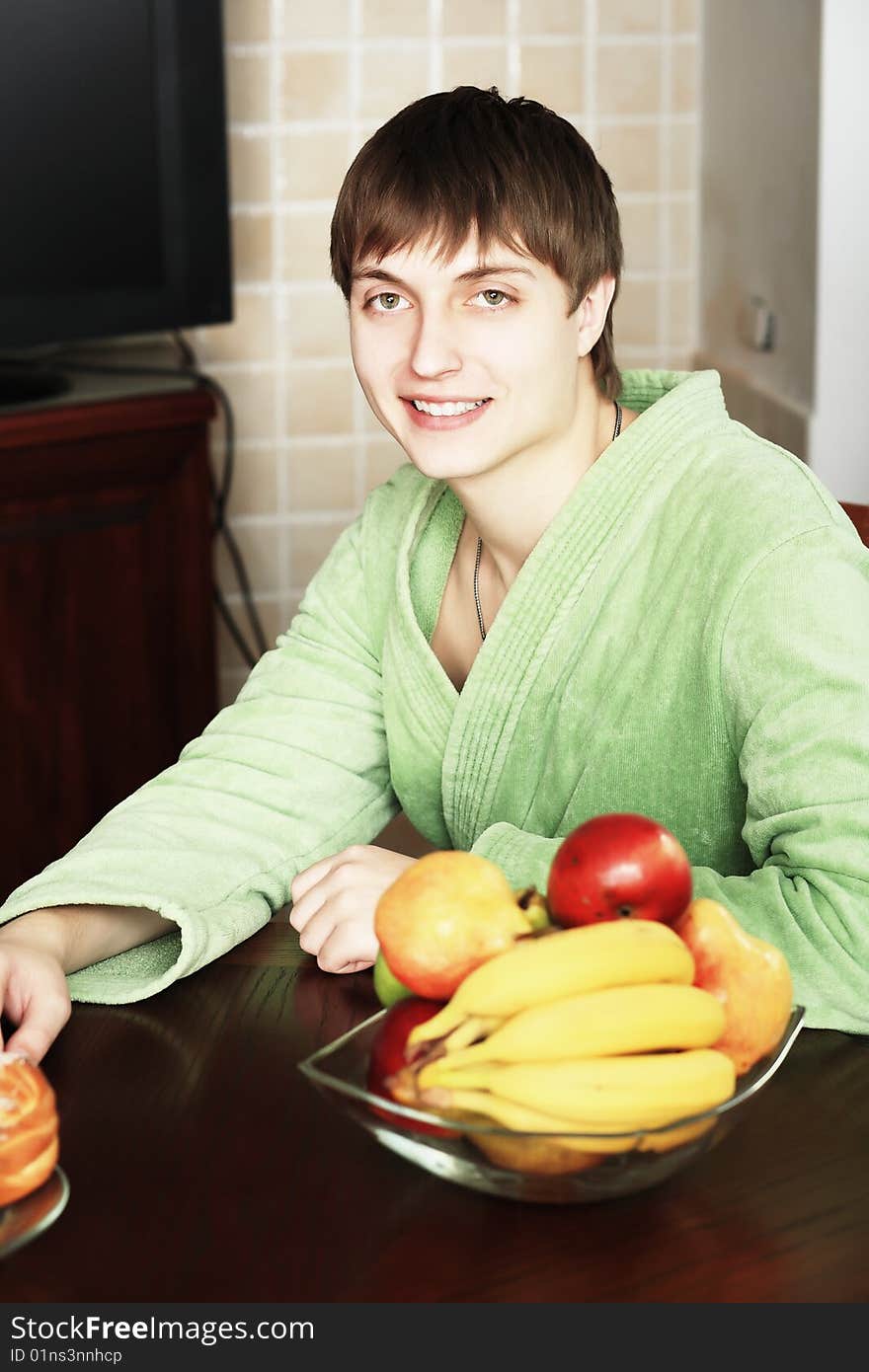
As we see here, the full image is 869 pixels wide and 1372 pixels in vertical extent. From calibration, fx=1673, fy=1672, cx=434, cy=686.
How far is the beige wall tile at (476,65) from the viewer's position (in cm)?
300

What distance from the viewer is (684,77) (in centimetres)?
308

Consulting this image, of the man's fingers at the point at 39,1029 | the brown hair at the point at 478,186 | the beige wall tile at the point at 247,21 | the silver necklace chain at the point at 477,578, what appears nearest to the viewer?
the man's fingers at the point at 39,1029

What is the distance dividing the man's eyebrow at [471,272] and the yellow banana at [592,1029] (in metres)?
0.70

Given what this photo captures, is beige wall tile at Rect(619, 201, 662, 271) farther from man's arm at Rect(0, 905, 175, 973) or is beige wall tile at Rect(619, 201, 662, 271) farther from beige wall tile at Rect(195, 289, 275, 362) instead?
man's arm at Rect(0, 905, 175, 973)

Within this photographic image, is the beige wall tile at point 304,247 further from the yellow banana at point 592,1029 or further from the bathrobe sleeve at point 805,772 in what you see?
the yellow banana at point 592,1029

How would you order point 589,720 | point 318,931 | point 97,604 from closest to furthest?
point 318,931
point 589,720
point 97,604

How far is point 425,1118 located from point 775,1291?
0.18m

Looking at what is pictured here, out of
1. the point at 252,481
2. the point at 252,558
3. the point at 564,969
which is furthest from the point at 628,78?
the point at 564,969

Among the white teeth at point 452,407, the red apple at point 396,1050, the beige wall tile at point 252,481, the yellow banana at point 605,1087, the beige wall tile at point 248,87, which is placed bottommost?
the beige wall tile at point 252,481

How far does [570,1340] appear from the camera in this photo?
0.73m

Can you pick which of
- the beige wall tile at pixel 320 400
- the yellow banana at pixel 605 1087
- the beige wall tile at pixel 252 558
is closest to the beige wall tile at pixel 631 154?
the beige wall tile at pixel 320 400

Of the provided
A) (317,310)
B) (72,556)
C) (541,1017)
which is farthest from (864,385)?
(541,1017)

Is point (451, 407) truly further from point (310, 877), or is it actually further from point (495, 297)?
point (310, 877)

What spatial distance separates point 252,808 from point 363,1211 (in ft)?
1.86
